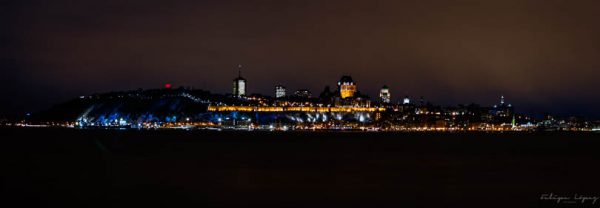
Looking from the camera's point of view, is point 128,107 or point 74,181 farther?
point 128,107

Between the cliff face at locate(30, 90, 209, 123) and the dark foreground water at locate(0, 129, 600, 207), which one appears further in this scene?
the cliff face at locate(30, 90, 209, 123)

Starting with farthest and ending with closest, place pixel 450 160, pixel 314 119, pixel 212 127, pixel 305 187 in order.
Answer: pixel 314 119
pixel 212 127
pixel 450 160
pixel 305 187

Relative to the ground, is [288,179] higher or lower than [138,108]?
lower

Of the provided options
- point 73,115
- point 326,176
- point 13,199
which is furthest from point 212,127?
point 13,199

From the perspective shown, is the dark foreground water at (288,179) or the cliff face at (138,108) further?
the cliff face at (138,108)

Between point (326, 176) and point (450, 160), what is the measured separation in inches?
693

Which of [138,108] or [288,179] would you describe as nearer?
[288,179]

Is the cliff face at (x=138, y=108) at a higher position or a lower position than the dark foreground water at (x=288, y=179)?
higher

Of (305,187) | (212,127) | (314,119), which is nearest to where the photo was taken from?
(305,187)

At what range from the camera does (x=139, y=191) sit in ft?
111

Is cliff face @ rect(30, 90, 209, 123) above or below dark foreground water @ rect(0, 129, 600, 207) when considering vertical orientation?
above

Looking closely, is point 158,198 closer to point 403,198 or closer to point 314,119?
point 403,198

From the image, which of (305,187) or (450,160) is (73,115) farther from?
(305,187)

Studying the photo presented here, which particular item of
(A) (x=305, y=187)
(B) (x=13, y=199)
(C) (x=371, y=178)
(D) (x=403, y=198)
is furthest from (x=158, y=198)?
(C) (x=371, y=178)
